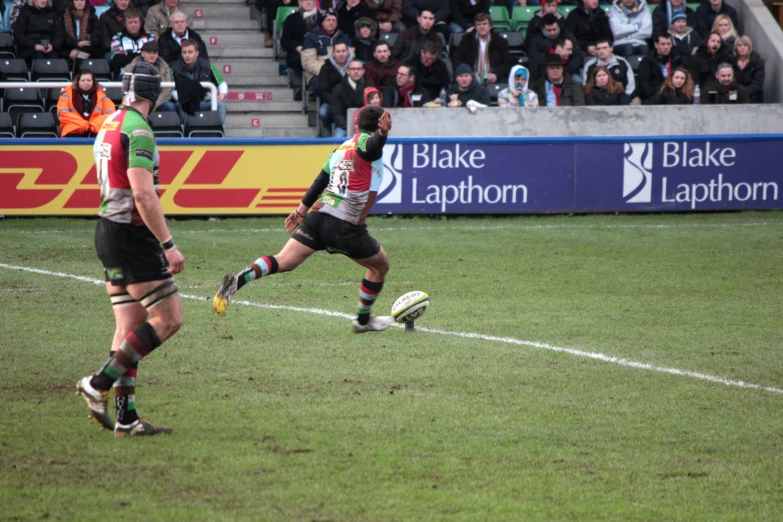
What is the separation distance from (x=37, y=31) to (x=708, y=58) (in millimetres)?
12303

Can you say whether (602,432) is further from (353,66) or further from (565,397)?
(353,66)

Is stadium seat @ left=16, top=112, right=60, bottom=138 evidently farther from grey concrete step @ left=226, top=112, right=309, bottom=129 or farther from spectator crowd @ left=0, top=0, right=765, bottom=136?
grey concrete step @ left=226, top=112, right=309, bottom=129

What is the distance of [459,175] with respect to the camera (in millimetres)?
16562

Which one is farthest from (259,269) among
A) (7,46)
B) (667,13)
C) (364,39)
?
(667,13)

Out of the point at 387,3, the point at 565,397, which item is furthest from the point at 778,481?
the point at 387,3

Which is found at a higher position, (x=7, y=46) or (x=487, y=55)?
(x=7, y=46)

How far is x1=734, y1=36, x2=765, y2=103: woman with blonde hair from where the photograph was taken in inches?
767

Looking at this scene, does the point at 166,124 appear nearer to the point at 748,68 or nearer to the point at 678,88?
the point at 678,88

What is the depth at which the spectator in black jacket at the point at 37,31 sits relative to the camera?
60.3 ft

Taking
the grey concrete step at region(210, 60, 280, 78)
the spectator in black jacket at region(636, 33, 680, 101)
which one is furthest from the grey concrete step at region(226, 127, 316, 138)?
the spectator in black jacket at region(636, 33, 680, 101)

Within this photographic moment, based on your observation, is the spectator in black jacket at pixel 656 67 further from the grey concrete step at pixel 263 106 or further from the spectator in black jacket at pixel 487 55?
the grey concrete step at pixel 263 106

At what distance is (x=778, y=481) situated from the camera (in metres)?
5.33

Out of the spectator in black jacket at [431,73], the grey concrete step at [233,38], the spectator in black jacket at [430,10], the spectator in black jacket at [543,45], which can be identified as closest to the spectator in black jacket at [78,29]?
the grey concrete step at [233,38]

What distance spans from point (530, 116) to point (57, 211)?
7947 mm
